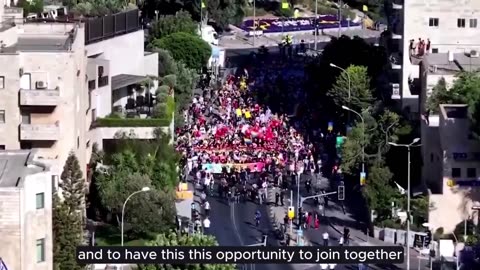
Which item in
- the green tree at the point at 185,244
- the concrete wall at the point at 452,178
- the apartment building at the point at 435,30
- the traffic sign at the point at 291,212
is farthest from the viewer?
the apartment building at the point at 435,30

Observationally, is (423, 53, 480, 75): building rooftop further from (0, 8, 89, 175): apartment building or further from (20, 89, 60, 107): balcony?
(20, 89, 60, 107): balcony

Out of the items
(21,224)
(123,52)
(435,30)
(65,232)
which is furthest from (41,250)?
(435,30)

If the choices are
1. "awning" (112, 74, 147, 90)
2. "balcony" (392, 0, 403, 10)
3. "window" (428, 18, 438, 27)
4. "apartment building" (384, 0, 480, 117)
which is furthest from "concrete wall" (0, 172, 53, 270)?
"balcony" (392, 0, 403, 10)

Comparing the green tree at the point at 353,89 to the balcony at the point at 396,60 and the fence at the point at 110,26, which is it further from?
the fence at the point at 110,26

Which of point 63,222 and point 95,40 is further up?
point 95,40

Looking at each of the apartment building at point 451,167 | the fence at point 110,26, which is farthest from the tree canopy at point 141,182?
the apartment building at point 451,167

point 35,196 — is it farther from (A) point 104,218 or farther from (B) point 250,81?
(B) point 250,81

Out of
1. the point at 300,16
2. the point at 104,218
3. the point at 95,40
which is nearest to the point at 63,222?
the point at 104,218
